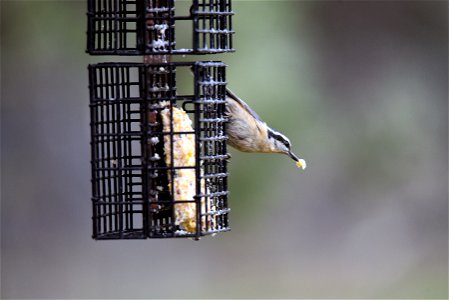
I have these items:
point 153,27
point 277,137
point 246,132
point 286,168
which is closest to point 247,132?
point 246,132

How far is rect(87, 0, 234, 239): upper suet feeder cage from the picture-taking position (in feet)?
17.4

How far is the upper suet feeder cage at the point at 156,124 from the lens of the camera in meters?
5.30

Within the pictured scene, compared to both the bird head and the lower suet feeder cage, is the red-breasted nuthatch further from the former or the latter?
the lower suet feeder cage

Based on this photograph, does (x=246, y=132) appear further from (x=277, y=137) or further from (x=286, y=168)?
(x=286, y=168)

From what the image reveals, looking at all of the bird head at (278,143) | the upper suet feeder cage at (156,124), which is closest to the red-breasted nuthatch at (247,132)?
the bird head at (278,143)

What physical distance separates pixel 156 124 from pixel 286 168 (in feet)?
22.1

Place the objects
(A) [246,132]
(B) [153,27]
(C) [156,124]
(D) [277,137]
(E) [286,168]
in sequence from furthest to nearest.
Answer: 1. (E) [286,168]
2. (D) [277,137]
3. (A) [246,132]
4. (C) [156,124]
5. (B) [153,27]

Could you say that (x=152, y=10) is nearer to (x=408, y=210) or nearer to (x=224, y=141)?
(x=224, y=141)

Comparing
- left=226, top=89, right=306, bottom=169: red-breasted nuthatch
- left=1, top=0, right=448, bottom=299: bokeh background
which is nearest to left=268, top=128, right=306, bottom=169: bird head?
left=226, top=89, right=306, bottom=169: red-breasted nuthatch

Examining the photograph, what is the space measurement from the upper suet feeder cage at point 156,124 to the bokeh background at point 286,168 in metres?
4.11

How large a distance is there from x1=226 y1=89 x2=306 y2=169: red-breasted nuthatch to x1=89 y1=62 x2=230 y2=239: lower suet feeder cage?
636mm

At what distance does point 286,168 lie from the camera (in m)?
12.0

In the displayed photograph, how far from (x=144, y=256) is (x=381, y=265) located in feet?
10.4

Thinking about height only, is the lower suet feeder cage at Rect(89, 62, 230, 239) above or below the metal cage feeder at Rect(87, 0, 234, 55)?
below
